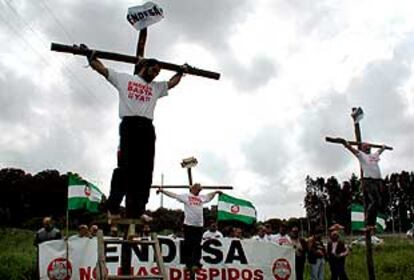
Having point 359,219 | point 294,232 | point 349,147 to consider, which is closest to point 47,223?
point 294,232

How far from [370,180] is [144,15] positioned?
7884 millimetres

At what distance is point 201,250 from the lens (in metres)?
15.1

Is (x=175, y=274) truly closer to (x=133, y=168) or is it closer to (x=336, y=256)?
(x=336, y=256)

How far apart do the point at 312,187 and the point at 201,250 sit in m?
110

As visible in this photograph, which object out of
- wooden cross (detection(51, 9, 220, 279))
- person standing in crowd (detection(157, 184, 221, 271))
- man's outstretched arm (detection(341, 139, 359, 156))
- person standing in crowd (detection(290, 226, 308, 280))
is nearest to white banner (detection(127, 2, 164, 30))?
wooden cross (detection(51, 9, 220, 279))

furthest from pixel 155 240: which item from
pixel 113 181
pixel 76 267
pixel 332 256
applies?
pixel 332 256

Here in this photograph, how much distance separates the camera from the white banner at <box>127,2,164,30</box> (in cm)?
837

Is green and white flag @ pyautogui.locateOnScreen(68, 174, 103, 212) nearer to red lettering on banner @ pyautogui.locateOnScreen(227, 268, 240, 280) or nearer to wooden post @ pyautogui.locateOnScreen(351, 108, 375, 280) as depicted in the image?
red lettering on banner @ pyautogui.locateOnScreen(227, 268, 240, 280)

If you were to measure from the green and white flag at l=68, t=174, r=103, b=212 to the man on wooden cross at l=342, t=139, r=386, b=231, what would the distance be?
6.26m

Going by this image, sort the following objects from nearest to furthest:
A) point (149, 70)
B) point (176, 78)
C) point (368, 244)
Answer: point (149, 70) < point (176, 78) < point (368, 244)

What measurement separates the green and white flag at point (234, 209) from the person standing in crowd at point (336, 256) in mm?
3967

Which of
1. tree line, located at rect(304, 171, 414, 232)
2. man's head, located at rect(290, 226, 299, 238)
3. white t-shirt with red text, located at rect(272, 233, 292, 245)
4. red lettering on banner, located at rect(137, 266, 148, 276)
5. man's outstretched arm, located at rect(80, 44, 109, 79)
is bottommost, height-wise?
red lettering on banner, located at rect(137, 266, 148, 276)

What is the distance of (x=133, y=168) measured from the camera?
7.43 m

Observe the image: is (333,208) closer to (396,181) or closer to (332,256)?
(396,181)
